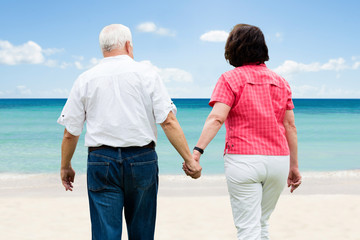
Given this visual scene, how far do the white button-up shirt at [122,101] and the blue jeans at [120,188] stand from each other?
8 centimetres

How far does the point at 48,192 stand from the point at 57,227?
9.83 ft

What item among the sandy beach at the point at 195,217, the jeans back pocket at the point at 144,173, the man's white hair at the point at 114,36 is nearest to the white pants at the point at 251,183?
the jeans back pocket at the point at 144,173

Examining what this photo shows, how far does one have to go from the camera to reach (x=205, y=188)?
7.97 m

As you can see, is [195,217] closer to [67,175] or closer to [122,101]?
[67,175]

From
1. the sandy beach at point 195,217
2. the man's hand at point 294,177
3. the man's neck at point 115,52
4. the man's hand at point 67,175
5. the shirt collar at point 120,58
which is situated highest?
the man's neck at point 115,52

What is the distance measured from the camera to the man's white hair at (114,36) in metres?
2.36

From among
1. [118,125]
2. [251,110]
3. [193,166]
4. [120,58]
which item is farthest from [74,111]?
[251,110]

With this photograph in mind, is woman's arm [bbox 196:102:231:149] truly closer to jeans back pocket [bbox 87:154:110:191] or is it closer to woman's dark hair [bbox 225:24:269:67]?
woman's dark hair [bbox 225:24:269:67]

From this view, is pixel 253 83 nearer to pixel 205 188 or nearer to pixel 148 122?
pixel 148 122

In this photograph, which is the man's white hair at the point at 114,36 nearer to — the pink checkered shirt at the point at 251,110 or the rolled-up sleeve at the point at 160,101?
the rolled-up sleeve at the point at 160,101

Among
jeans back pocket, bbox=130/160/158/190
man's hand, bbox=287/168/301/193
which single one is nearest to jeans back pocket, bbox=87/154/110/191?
jeans back pocket, bbox=130/160/158/190

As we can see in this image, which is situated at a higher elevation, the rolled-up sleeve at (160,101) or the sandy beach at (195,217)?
the rolled-up sleeve at (160,101)

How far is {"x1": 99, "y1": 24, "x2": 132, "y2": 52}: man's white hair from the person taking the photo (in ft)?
7.75

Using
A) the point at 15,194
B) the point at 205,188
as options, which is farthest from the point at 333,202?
the point at 15,194
